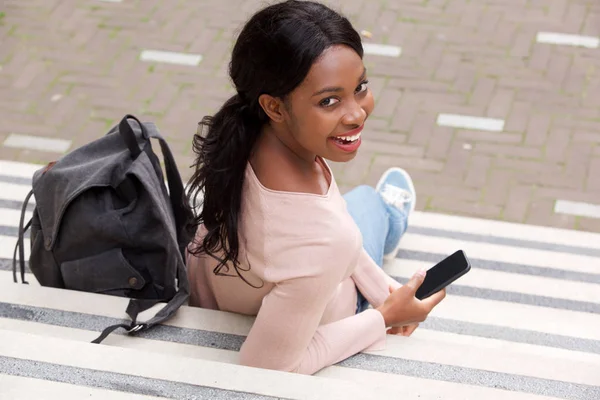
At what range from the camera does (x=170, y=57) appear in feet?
16.7

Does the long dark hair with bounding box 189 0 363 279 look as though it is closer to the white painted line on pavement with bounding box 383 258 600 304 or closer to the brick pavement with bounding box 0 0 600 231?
the white painted line on pavement with bounding box 383 258 600 304

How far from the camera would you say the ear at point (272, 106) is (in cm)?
204

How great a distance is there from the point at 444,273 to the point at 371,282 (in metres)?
0.26

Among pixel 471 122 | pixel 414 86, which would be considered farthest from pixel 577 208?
pixel 414 86

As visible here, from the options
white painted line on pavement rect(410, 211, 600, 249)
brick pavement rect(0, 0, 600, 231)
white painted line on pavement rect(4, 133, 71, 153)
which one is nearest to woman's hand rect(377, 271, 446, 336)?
white painted line on pavement rect(410, 211, 600, 249)

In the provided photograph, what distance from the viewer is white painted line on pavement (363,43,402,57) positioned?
505cm

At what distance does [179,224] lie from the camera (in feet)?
8.98

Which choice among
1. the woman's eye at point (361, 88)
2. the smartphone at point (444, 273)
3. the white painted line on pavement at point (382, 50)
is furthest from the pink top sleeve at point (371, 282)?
the white painted line on pavement at point (382, 50)

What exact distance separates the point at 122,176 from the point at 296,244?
609mm

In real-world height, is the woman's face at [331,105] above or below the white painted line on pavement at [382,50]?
above

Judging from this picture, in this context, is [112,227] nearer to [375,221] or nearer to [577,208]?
[375,221]

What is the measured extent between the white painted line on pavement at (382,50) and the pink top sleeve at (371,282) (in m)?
2.59

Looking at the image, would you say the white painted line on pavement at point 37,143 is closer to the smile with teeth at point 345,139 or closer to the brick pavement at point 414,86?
the brick pavement at point 414,86

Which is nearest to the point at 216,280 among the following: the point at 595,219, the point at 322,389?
the point at 322,389
